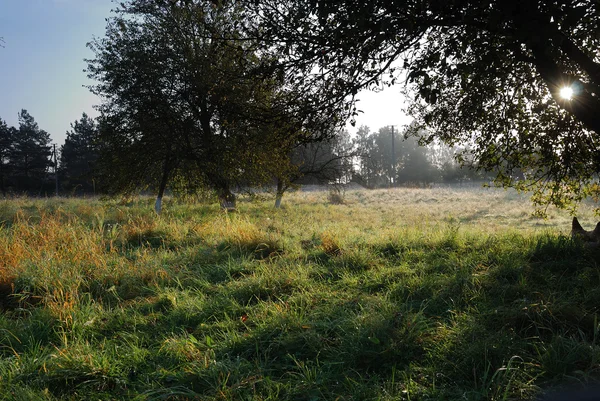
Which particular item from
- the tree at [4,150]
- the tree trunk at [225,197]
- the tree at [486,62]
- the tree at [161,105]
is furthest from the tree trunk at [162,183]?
the tree at [4,150]

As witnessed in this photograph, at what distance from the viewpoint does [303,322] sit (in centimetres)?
340

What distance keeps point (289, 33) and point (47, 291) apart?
4270 mm

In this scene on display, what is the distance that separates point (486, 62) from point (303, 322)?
3.35 metres

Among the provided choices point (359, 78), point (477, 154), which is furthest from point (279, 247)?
point (477, 154)

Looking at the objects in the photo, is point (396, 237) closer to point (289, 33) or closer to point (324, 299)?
point (324, 299)

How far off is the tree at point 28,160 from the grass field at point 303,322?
4779 centimetres

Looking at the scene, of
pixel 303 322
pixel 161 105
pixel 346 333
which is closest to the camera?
pixel 346 333

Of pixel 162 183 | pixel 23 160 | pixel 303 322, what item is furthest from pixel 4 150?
pixel 303 322

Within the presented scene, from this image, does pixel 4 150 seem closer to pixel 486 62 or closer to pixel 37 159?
pixel 37 159

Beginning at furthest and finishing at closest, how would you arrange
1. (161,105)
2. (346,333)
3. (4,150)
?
(4,150), (161,105), (346,333)

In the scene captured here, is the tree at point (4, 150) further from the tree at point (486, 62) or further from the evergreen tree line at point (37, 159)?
the tree at point (486, 62)

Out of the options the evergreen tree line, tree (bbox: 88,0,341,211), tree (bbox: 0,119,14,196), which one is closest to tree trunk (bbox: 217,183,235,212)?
tree (bbox: 88,0,341,211)

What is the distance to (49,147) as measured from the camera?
1925 inches

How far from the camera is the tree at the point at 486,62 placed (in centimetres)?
388
